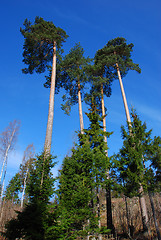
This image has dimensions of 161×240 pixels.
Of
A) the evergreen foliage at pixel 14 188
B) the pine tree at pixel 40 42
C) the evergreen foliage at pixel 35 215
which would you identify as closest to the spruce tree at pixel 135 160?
the evergreen foliage at pixel 35 215

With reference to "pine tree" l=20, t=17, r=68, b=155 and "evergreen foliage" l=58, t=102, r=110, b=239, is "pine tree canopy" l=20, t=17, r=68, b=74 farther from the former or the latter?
"evergreen foliage" l=58, t=102, r=110, b=239

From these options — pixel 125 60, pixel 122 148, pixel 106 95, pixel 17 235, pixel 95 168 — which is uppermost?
pixel 125 60

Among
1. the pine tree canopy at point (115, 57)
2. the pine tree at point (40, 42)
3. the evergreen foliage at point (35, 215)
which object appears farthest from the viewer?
the pine tree canopy at point (115, 57)

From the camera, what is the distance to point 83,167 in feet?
29.6

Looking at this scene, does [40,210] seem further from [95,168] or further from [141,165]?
[141,165]

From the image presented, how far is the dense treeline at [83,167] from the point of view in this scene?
19.9 ft

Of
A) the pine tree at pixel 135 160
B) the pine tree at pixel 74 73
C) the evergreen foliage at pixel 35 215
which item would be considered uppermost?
the pine tree at pixel 74 73

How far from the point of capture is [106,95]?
16.9m

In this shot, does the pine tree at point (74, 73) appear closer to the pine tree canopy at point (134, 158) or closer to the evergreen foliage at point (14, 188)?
the pine tree canopy at point (134, 158)

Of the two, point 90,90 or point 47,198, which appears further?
point 90,90

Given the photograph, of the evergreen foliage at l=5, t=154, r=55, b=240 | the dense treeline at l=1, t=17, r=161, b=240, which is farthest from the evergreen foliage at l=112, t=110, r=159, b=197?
the evergreen foliage at l=5, t=154, r=55, b=240

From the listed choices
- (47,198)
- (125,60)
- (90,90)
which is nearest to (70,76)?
(90,90)

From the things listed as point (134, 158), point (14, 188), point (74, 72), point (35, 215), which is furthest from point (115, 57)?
point (14, 188)

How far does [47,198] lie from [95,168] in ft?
10.7
